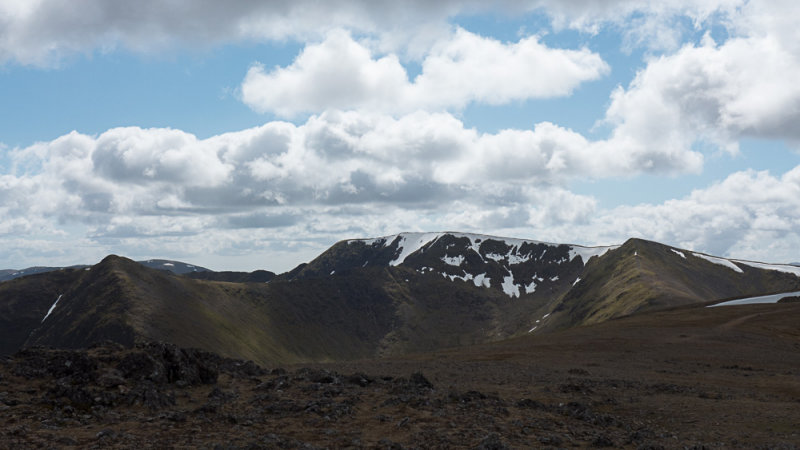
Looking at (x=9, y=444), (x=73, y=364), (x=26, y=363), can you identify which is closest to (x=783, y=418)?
(x=9, y=444)

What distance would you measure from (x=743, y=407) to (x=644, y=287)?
489 ft

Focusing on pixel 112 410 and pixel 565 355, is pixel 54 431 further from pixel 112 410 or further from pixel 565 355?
pixel 565 355

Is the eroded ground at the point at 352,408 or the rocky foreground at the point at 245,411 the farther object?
the eroded ground at the point at 352,408

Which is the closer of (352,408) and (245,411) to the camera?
(245,411)

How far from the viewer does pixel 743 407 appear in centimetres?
2877

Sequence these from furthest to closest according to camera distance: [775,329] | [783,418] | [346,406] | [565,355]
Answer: [775,329]
[565,355]
[783,418]
[346,406]

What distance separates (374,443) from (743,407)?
21.5 m

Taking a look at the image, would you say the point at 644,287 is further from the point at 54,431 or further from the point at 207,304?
the point at 54,431

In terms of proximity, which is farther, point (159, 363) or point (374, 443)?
point (159, 363)

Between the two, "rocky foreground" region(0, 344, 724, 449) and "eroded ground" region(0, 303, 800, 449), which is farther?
"eroded ground" region(0, 303, 800, 449)

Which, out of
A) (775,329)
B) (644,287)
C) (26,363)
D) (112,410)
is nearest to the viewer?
(112,410)

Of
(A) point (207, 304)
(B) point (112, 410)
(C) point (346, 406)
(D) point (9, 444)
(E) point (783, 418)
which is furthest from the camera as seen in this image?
(A) point (207, 304)

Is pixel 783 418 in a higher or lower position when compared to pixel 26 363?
lower

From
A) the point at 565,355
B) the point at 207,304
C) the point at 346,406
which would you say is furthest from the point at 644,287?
the point at 346,406
